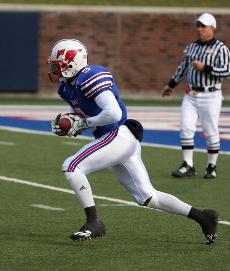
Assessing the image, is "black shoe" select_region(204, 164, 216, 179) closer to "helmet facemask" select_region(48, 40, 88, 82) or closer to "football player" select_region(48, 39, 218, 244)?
"football player" select_region(48, 39, 218, 244)

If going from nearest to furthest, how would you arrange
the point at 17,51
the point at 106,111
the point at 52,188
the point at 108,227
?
the point at 106,111 → the point at 108,227 → the point at 52,188 → the point at 17,51

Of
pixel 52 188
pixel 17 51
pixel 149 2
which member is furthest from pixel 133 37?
pixel 52 188

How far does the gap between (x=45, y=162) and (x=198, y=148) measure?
2.92 metres

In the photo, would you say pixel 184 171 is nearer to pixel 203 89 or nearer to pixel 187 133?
pixel 187 133

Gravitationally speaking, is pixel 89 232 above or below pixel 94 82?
below

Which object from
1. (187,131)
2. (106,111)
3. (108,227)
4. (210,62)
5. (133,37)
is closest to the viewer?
(106,111)

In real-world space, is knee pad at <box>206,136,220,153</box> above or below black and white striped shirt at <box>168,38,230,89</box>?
below

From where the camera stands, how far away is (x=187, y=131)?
1301cm

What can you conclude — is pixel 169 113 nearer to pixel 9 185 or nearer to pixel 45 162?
pixel 45 162

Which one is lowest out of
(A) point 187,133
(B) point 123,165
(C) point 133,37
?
(A) point 187,133

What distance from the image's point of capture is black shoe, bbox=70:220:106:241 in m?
8.44

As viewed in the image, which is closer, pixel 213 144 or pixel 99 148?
pixel 99 148

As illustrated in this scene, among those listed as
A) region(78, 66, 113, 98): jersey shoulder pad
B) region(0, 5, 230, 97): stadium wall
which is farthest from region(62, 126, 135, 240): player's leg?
region(0, 5, 230, 97): stadium wall

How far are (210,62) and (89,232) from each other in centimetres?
Result: 488
